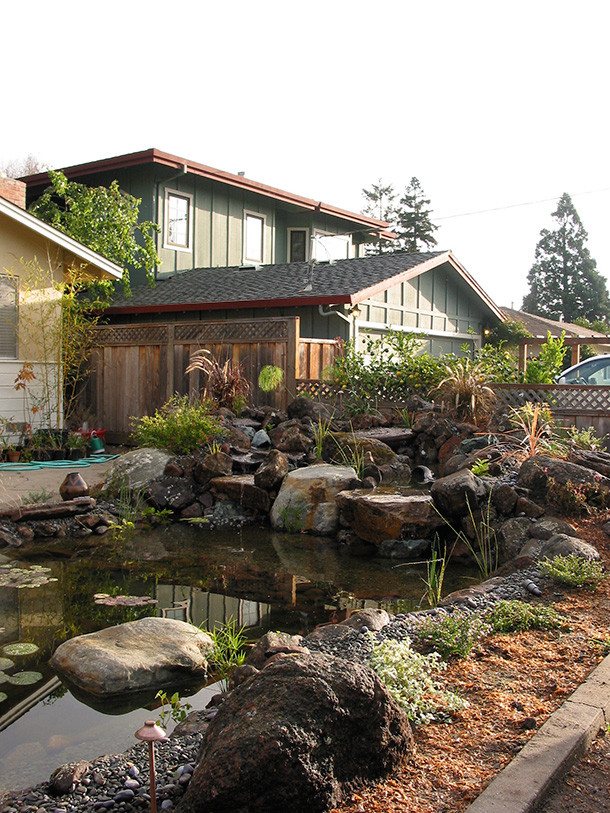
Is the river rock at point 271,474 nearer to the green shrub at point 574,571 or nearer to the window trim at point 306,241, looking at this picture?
the green shrub at point 574,571

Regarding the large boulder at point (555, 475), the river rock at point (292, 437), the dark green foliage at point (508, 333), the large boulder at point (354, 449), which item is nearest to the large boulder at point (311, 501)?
the large boulder at point (354, 449)

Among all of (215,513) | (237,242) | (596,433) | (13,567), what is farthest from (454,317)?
(13,567)

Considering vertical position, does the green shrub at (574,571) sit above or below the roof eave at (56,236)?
below

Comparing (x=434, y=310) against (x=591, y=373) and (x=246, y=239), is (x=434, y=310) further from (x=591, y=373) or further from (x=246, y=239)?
(x=591, y=373)

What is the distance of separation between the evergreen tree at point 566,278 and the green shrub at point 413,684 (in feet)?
170

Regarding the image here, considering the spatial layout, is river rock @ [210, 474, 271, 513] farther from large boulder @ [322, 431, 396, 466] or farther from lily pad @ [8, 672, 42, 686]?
lily pad @ [8, 672, 42, 686]

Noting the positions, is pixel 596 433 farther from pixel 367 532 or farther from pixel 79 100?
pixel 79 100

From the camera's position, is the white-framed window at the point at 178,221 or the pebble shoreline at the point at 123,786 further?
the white-framed window at the point at 178,221

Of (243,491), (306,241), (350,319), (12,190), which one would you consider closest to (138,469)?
(243,491)

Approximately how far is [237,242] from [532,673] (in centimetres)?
1655

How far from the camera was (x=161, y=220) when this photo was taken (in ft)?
56.0

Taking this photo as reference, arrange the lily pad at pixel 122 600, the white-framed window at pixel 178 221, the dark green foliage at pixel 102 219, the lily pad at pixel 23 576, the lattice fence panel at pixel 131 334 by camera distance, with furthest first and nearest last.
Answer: the white-framed window at pixel 178 221
the dark green foliage at pixel 102 219
the lattice fence panel at pixel 131 334
the lily pad at pixel 23 576
the lily pad at pixel 122 600

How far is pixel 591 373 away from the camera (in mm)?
12617

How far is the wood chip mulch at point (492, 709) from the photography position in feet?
8.08
